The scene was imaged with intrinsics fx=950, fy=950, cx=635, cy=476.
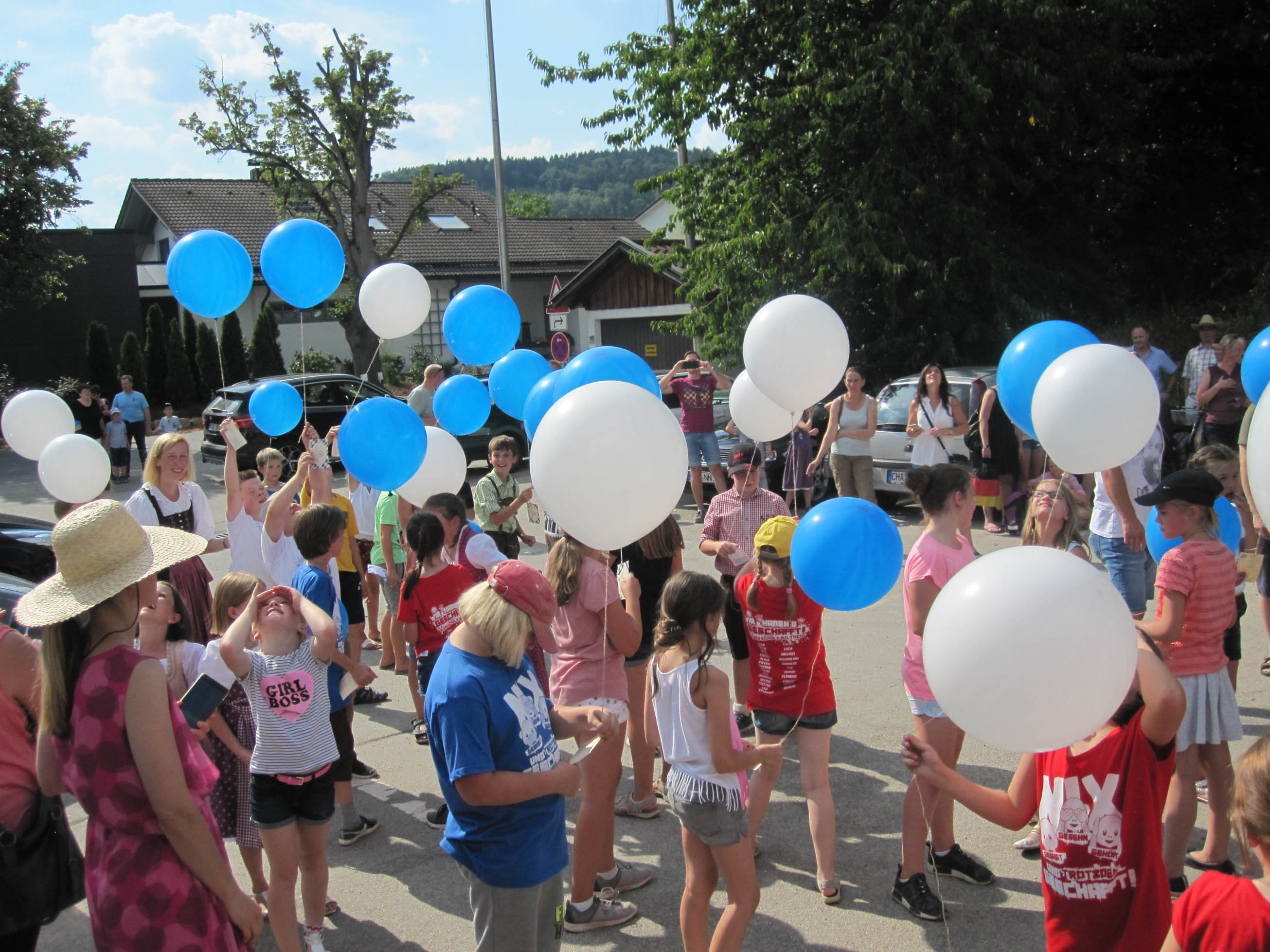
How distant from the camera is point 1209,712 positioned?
3.66 meters

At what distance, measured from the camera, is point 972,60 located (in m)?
13.1

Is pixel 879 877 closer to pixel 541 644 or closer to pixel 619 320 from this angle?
pixel 541 644

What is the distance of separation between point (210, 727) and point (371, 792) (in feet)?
4.90

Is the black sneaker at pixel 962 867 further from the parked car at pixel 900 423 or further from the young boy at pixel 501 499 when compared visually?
the parked car at pixel 900 423

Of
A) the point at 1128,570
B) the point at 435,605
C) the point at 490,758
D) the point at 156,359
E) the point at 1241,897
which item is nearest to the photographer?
the point at 1241,897

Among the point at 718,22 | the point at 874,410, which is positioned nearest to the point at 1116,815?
the point at 874,410

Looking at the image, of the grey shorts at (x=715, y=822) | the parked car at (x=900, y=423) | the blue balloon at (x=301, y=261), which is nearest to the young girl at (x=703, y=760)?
the grey shorts at (x=715, y=822)

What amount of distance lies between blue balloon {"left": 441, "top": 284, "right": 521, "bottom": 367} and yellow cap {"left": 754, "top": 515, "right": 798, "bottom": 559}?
2815mm

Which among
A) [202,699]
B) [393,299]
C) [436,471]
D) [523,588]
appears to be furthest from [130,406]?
[523,588]

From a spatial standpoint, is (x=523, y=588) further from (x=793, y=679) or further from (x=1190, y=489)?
(x=1190, y=489)

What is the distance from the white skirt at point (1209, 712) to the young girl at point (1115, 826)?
1.50 metres

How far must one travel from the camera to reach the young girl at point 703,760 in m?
3.04

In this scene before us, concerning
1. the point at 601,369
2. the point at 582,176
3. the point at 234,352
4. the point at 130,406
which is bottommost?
the point at 601,369

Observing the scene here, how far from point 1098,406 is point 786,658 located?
1.55 meters
